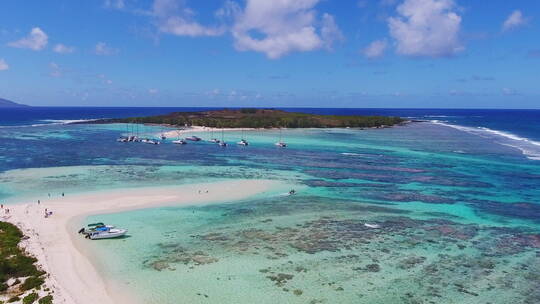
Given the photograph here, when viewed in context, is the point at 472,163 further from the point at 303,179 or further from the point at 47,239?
the point at 47,239

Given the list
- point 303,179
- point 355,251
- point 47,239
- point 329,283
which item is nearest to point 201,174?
point 303,179

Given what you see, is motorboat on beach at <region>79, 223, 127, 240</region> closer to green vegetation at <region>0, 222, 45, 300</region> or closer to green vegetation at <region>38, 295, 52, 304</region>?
green vegetation at <region>0, 222, 45, 300</region>

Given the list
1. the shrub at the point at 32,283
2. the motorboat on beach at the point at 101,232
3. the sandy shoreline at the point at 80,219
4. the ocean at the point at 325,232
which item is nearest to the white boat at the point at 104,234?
the motorboat on beach at the point at 101,232

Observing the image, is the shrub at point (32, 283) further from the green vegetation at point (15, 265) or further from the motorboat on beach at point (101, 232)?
the motorboat on beach at point (101, 232)

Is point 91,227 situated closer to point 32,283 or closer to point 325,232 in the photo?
point 32,283

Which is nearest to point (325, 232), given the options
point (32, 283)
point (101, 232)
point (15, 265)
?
point (101, 232)

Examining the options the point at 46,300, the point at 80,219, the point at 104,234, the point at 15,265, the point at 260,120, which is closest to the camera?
the point at 46,300
